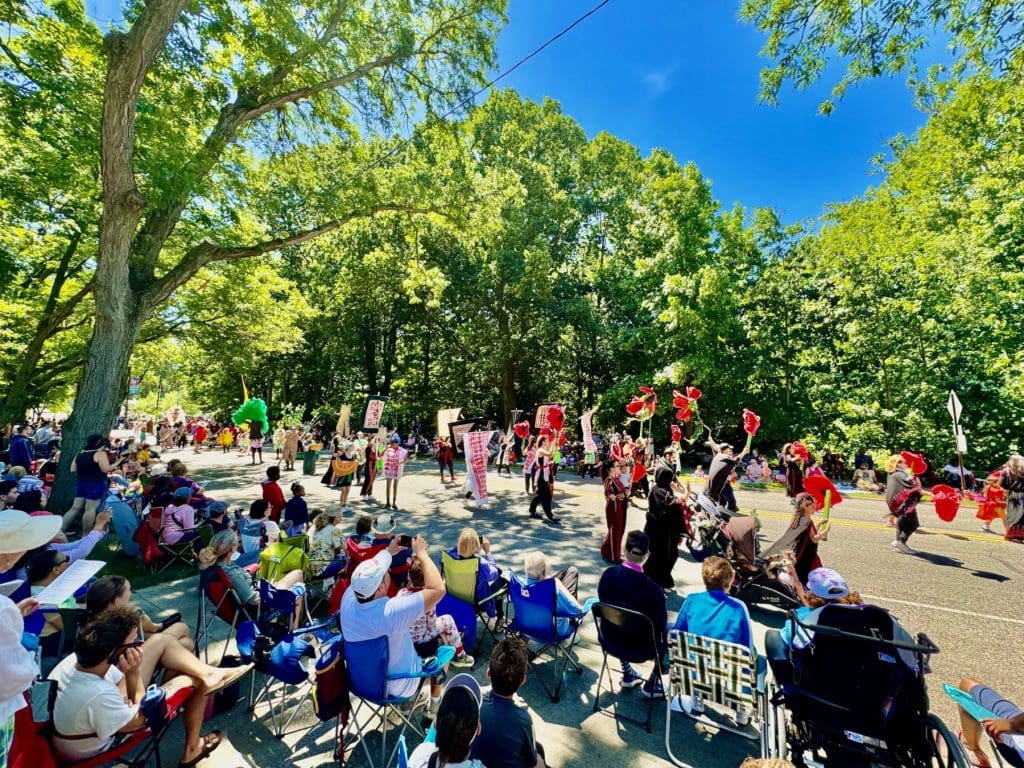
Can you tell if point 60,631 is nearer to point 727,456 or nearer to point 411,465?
point 727,456

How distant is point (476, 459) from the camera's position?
1155cm

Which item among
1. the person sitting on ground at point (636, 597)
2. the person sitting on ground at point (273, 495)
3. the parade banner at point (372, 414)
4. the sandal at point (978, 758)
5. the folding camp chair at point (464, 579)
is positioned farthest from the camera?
the parade banner at point (372, 414)

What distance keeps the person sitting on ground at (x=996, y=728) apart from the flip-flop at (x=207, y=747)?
5.29 meters

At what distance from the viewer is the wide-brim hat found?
2926 mm

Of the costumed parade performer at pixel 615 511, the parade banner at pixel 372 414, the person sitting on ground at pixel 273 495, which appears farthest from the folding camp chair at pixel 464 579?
the parade banner at pixel 372 414

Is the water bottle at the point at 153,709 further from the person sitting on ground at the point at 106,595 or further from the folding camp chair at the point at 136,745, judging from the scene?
the person sitting on ground at the point at 106,595

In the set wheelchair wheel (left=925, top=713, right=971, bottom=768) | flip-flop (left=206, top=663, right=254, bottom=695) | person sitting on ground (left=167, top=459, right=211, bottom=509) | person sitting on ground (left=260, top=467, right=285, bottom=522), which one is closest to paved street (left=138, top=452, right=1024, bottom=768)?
flip-flop (left=206, top=663, right=254, bottom=695)

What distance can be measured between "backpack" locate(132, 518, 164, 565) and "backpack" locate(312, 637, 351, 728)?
5.48 metres

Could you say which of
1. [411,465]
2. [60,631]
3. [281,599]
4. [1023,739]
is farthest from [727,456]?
[411,465]

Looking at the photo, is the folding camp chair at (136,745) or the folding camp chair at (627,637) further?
the folding camp chair at (627,637)

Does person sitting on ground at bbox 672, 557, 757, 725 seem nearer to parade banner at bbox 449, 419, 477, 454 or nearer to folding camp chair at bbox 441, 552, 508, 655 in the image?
folding camp chair at bbox 441, 552, 508, 655

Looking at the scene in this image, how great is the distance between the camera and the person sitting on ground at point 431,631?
4062 millimetres

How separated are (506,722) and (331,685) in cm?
158

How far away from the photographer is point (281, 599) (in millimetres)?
4375
